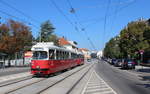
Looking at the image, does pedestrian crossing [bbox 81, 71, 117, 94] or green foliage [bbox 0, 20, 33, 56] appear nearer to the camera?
pedestrian crossing [bbox 81, 71, 117, 94]

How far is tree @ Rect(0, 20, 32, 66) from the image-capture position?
52.2 meters

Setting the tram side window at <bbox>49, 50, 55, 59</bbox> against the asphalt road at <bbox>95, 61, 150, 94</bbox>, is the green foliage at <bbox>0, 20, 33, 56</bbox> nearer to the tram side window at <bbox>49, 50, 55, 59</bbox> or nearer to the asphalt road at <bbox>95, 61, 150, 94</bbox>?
the tram side window at <bbox>49, 50, 55, 59</bbox>

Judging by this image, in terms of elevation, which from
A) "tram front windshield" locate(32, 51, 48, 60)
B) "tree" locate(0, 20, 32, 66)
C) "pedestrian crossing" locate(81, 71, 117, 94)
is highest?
"tree" locate(0, 20, 32, 66)

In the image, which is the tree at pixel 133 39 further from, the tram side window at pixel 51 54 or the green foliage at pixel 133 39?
the tram side window at pixel 51 54

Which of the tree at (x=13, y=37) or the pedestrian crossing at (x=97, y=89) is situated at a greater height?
the tree at (x=13, y=37)

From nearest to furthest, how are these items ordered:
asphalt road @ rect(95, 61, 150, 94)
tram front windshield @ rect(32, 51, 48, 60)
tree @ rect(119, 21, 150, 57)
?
asphalt road @ rect(95, 61, 150, 94) < tram front windshield @ rect(32, 51, 48, 60) < tree @ rect(119, 21, 150, 57)

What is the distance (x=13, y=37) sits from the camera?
53625mm

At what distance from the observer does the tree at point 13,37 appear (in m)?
52.2

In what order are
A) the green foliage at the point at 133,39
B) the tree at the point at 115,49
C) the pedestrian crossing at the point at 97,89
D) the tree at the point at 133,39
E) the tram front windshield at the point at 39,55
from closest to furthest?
the pedestrian crossing at the point at 97,89
the tram front windshield at the point at 39,55
the green foliage at the point at 133,39
the tree at the point at 133,39
the tree at the point at 115,49

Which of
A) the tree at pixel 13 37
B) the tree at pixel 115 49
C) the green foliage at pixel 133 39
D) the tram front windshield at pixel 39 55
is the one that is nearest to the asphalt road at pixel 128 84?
the tram front windshield at pixel 39 55

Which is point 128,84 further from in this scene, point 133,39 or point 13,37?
point 133,39

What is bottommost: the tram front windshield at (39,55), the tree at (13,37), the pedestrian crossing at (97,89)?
the pedestrian crossing at (97,89)

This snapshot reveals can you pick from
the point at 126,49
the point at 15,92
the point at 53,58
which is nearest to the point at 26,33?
the point at 126,49

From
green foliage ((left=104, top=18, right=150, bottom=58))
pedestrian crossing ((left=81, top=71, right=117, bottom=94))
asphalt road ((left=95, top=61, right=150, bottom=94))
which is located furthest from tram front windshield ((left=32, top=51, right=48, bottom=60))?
green foliage ((left=104, top=18, right=150, bottom=58))
